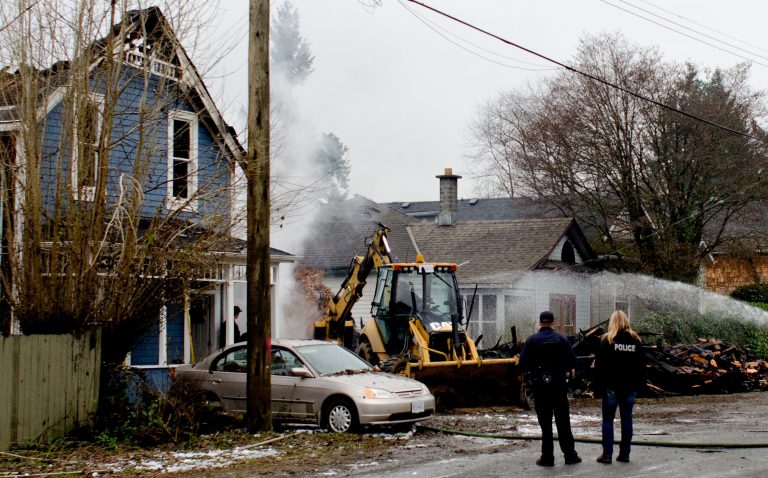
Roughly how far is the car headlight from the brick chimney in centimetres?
2343

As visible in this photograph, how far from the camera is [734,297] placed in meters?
41.2

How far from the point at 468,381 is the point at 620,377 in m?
6.78

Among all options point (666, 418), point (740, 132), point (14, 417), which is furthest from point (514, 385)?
point (740, 132)

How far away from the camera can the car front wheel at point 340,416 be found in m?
14.7

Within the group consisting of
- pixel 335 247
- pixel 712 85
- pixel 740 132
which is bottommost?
pixel 335 247

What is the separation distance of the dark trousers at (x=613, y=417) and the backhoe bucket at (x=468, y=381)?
6.10 metres

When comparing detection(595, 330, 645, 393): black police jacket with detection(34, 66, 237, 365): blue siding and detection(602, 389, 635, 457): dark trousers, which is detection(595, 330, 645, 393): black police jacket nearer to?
detection(602, 389, 635, 457): dark trousers

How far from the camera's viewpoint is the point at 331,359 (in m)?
16.0

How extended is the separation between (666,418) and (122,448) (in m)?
9.42

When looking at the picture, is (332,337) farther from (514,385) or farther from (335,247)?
(335,247)

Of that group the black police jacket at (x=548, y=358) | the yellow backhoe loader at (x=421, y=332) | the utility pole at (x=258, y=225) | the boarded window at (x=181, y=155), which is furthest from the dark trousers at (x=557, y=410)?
the boarded window at (x=181, y=155)

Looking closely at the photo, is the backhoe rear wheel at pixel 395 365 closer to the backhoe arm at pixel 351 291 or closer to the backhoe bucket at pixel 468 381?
the backhoe bucket at pixel 468 381

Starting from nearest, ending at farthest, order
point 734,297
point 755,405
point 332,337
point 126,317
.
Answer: point 126,317 → point 755,405 → point 332,337 → point 734,297

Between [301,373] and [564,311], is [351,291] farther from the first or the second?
[564,311]
